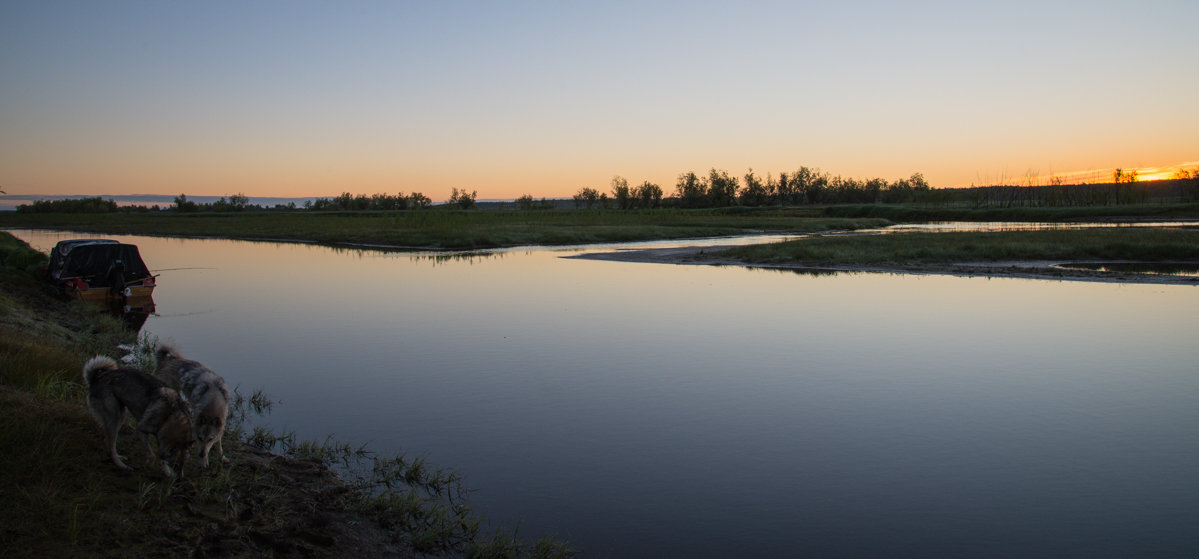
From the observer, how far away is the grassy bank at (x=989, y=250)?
1147 inches

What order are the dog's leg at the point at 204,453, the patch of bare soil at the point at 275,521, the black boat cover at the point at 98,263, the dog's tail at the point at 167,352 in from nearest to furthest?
the patch of bare soil at the point at 275,521 → the dog's leg at the point at 204,453 → the dog's tail at the point at 167,352 → the black boat cover at the point at 98,263

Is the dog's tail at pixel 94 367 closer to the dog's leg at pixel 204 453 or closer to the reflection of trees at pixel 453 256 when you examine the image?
the dog's leg at pixel 204 453

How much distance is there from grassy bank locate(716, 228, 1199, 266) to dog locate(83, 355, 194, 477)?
26979mm

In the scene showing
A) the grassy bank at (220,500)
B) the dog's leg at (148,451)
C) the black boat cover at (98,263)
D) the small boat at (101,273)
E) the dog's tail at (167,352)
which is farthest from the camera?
the black boat cover at (98,263)

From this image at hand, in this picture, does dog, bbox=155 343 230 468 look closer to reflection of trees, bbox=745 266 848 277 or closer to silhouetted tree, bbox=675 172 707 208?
reflection of trees, bbox=745 266 848 277

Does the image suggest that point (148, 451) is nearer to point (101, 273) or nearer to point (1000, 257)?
point (101, 273)

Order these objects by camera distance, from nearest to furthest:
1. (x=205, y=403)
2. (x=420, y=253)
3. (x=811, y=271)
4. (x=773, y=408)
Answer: (x=205, y=403) → (x=773, y=408) → (x=811, y=271) → (x=420, y=253)

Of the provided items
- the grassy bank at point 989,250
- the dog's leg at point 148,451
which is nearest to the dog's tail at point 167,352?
the dog's leg at point 148,451

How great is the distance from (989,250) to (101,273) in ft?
100

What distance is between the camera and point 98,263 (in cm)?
1920

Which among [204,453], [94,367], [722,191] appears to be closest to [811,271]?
[204,453]

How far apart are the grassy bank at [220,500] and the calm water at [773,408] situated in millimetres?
528

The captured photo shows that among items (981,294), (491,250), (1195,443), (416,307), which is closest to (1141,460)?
(1195,443)

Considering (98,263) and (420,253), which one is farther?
(420,253)
